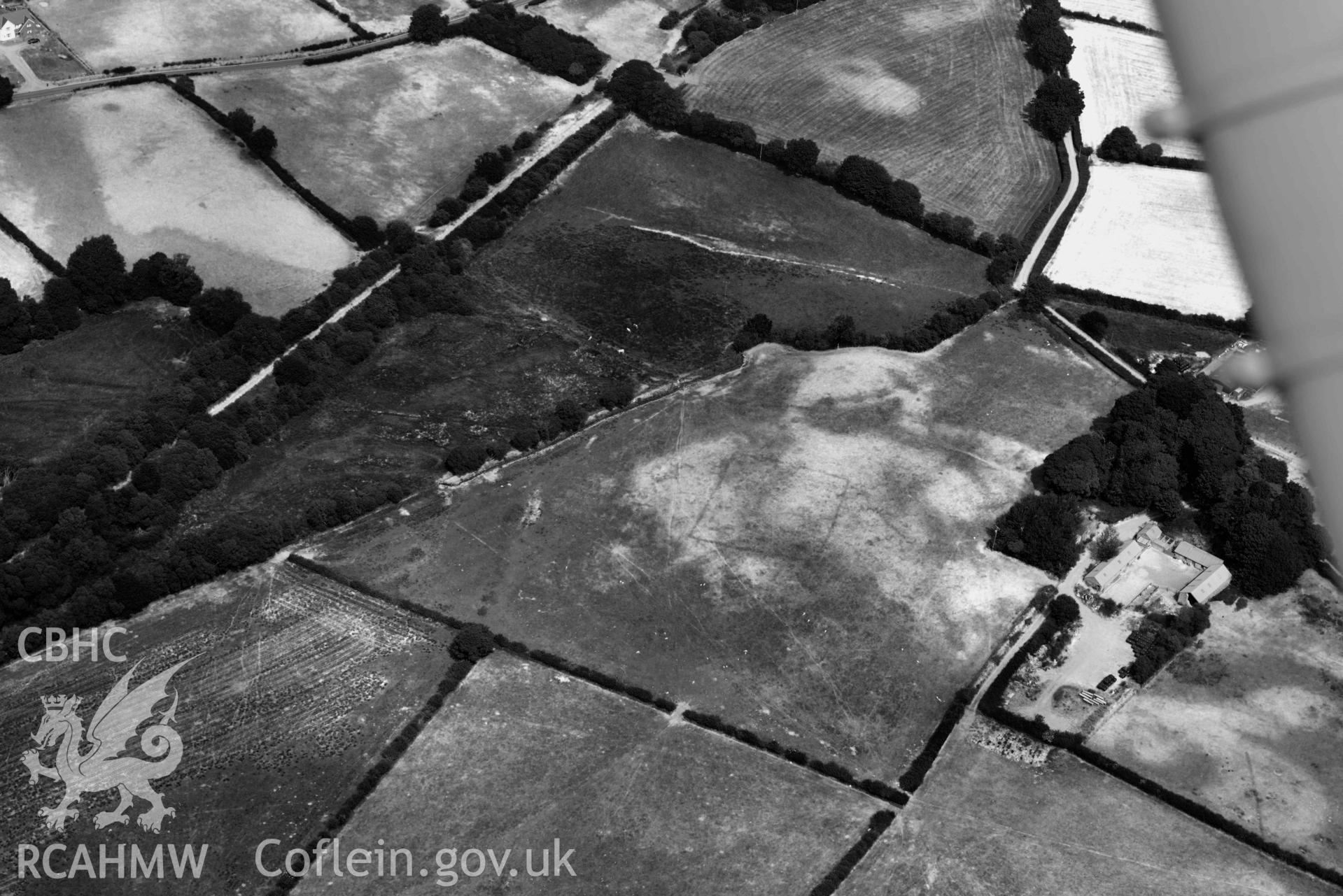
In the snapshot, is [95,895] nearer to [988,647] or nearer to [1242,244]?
[988,647]

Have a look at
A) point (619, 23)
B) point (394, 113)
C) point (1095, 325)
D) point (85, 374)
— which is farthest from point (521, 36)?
point (1095, 325)

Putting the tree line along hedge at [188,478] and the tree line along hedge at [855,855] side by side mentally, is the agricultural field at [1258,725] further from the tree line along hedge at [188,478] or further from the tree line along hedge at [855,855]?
the tree line along hedge at [188,478]

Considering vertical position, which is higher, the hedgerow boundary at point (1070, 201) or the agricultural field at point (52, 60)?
the agricultural field at point (52, 60)

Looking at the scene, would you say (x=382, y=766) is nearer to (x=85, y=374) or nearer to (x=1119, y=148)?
(x=85, y=374)

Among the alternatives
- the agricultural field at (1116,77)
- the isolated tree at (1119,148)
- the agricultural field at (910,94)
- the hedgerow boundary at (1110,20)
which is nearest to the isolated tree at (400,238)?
the agricultural field at (910,94)

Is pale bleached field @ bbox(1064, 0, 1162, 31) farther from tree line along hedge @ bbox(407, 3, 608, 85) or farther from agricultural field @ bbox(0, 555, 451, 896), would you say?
agricultural field @ bbox(0, 555, 451, 896)
